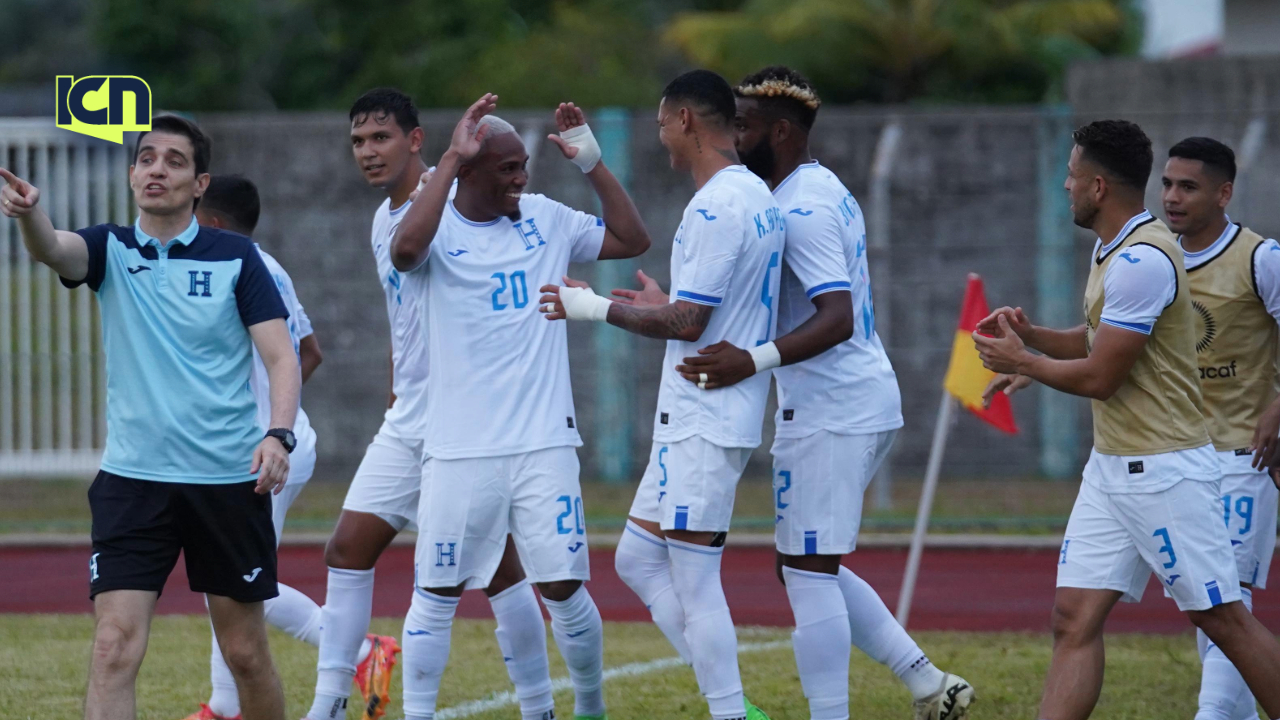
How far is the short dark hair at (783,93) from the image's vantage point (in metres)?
5.72

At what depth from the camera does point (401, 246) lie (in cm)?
525

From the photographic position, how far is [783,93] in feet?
18.8

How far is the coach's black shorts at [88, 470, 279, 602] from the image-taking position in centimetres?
494

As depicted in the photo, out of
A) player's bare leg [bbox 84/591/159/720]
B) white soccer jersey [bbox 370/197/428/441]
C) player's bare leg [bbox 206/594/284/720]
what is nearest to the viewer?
player's bare leg [bbox 84/591/159/720]

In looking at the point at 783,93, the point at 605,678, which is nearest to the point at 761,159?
the point at 783,93

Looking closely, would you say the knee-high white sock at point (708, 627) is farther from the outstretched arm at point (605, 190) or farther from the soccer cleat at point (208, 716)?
the soccer cleat at point (208, 716)

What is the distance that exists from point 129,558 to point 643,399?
8602 millimetres

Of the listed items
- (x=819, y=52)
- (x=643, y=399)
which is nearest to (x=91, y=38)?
(x=819, y=52)

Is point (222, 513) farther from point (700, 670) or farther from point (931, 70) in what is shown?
point (931, 70)

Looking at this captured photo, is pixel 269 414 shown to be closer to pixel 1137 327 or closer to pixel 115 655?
pixel 115 655

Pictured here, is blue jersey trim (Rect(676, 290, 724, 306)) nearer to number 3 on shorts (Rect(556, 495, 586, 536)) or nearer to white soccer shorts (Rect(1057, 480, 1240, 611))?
number 3 on shorts (Rect(556, 495, 586, 536))

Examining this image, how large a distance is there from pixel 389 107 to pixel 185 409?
1.60 metres

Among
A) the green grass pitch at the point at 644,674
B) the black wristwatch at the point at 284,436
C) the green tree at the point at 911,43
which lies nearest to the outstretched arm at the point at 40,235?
the black wristwatch at the point at 284,436

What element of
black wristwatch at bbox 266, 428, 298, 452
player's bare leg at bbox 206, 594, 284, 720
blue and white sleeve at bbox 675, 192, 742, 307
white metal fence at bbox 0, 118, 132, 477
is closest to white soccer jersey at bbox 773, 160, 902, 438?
blue and white sleeve at bbox 675, 192, 742, 307
